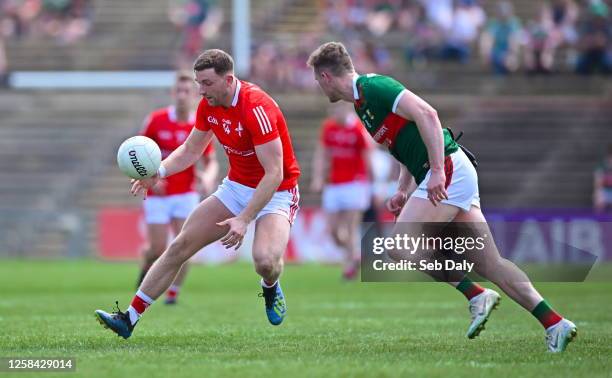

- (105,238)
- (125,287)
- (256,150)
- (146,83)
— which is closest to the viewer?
(256,150)

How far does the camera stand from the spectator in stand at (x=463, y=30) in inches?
1224

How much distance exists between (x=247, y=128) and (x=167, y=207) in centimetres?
504

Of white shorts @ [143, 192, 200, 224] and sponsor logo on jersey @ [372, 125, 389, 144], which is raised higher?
sponsor logo on jersey @ [372, 125, 389, 144]

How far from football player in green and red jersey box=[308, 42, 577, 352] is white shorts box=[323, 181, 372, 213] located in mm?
9906

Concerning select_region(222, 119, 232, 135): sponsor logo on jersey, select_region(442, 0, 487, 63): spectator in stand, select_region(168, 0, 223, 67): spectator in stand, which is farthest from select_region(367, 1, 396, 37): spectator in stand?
select_region(222, 119, 232, 135): sponsor logo on jersey

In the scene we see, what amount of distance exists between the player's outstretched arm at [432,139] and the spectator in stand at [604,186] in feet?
55.1

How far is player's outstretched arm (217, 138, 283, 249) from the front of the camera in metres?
9.64

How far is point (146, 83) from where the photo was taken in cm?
3000

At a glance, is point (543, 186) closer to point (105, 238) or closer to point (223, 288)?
point (105, 238)

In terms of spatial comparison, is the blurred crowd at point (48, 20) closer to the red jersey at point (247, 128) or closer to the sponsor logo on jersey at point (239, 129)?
the red jersey at point (247, 128)

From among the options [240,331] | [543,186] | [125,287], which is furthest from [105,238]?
[240,331]

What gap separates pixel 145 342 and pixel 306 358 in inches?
67.0

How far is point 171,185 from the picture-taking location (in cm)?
1476

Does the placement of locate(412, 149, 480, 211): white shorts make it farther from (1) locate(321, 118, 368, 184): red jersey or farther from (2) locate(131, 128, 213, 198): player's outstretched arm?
(1) locate(321, 118, 368, 184): red jersey
